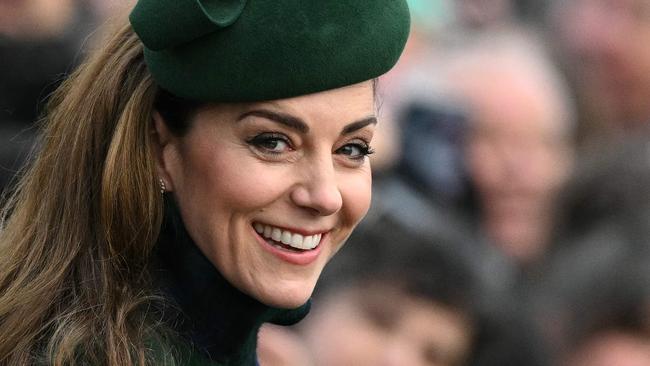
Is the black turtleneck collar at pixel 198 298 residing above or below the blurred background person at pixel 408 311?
above

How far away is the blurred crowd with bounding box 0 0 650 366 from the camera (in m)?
4.21

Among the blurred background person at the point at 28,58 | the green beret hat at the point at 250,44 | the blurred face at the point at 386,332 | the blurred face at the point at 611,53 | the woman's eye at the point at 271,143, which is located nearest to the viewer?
the green beret hat at the point at 250,44

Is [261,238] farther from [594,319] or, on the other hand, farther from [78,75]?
[594,319]

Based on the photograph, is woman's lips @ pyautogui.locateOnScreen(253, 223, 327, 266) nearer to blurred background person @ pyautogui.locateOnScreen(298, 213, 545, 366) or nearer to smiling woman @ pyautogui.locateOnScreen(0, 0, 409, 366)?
smiling woman @ pyautogui.locateOnScreen(0, 0, 409, 366)

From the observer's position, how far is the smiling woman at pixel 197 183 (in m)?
2.48

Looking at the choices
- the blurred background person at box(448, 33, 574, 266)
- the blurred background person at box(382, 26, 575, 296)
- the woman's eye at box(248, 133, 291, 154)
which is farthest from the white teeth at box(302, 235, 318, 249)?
the blurred background person at box(448, 33, 574, 266)

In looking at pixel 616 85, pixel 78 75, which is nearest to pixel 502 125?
pixel 616 85

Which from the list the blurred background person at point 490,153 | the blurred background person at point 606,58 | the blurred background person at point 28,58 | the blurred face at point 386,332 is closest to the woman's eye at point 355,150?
the blurred background person at point 28,58

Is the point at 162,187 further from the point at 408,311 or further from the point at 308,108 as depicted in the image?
the point at 408,311

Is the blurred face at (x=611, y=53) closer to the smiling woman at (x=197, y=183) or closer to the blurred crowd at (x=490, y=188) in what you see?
the blurred crowd at (x=490, y=188)

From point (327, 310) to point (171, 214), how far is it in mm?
1714

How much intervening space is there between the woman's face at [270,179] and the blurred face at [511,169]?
A: 197cm

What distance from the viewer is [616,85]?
490 cm

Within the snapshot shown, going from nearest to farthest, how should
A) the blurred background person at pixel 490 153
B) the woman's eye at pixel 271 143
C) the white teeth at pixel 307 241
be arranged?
the woman's eye at pixel 271 143, the white teeth at pixel 307 241, the blurred background person at pixel 490 153
